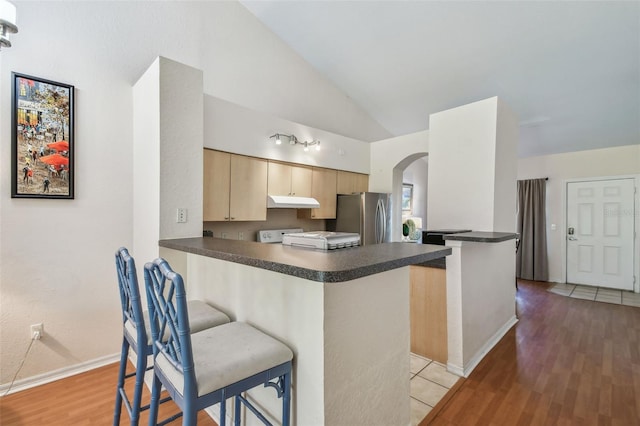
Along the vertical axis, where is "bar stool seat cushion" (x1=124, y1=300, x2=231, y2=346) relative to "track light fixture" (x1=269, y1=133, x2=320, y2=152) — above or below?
below

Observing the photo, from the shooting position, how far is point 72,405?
2.01m

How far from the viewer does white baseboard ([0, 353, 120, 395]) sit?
7.16ft

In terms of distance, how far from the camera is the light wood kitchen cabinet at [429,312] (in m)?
2.50

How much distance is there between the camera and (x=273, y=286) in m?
1.45

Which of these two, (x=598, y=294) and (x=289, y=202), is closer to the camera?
(x=289, y=202)

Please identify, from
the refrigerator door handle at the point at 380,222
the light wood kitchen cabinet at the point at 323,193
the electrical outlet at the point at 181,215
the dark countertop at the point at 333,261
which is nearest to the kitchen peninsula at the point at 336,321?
the dark countertop at the point at 333,261

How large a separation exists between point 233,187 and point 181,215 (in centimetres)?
88

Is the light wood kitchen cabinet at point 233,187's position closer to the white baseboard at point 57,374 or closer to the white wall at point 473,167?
the white baseboard at point 57,374

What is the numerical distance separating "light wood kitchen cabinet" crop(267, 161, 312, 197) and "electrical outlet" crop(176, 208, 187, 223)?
1234 millimetres

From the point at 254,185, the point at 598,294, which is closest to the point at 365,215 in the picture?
the point at 254,185

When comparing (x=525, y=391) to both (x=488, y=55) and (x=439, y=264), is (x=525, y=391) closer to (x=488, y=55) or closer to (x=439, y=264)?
(x=439, y=264)

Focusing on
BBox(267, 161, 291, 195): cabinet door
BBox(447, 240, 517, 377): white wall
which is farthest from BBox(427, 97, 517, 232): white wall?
BBox(267, 161, 291, 195): cabinet door

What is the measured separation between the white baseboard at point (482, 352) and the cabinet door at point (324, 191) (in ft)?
7.62

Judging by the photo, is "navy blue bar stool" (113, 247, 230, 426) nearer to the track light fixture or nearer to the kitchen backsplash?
the kitchen backsplash
